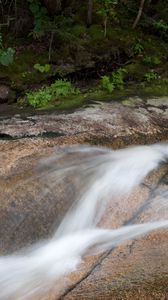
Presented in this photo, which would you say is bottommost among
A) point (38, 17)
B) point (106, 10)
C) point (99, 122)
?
point (99, 122)

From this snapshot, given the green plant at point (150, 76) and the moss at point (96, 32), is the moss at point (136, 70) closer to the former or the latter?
the green plant at point (150, 76)

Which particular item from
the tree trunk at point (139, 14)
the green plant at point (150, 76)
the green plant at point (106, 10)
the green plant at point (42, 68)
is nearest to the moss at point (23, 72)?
the green plant at point (42, 68)

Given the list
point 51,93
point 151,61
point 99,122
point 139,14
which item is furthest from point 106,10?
point 99,122

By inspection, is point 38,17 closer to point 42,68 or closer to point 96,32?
point 42,68

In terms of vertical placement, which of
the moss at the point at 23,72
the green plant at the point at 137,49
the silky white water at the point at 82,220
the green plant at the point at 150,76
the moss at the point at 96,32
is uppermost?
the moss at the point at 96,32

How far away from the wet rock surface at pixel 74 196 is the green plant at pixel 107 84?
939 millimetres

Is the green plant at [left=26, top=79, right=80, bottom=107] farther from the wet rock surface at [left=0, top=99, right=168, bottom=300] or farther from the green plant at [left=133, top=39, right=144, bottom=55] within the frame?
Result: the green plant at [left=133, top=39, right=144, bottom=55]

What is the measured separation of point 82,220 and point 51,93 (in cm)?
429

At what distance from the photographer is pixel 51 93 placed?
373 inches

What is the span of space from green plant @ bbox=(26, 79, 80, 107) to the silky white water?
252 cm

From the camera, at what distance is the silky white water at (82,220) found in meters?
4.84

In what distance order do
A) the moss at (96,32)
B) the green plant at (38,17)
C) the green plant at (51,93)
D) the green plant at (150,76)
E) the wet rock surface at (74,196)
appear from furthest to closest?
the moss at (96,32)
the green plant at (150,76)
the green plant at (38,17)
the green plant at (51,93)
the wet rock surface at (74,196)

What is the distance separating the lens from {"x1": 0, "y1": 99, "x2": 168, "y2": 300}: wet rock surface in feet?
14.0

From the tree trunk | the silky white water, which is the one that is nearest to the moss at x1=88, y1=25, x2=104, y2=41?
the tree trunk
